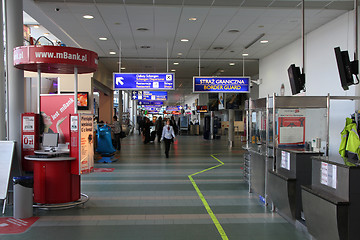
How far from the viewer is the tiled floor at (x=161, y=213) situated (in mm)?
4691

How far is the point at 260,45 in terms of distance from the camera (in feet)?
40.2

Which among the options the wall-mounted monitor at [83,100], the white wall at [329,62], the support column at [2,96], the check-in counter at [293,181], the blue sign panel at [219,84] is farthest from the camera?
the wall-mounted monitor at [83,100]

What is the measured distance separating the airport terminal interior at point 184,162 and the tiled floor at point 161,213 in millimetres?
25

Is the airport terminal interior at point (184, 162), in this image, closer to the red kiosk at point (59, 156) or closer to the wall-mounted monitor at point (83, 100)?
the red kiosk at point (59, 156)

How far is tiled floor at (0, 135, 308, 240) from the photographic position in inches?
185

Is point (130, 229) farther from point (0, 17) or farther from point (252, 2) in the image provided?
point (252, 2)

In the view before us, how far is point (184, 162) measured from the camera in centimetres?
1210

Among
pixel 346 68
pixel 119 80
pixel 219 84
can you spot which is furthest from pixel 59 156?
pixel 219 84

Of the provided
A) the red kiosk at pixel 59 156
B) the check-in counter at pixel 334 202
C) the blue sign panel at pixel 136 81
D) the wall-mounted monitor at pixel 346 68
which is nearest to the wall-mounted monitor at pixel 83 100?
the blue sign panel at pixel 136 81

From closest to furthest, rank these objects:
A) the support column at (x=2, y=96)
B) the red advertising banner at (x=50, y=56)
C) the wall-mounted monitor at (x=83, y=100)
→ the red advertising banner at (x=50, y=56) < the support column at (x=2, y=96) < the wall-mounted monitor at (x=83, y=100)

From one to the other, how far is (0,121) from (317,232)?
5860 millimetres

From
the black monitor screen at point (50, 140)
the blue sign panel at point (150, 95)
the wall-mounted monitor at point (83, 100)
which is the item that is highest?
the blue sign panel at point (150, 95)

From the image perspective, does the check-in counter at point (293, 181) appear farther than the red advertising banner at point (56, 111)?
No

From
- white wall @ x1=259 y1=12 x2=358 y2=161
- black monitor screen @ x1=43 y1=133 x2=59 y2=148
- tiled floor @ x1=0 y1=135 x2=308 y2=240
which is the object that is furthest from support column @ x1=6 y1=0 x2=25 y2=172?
white wall @ x1=259 y1=12 x2=358 y2=161
